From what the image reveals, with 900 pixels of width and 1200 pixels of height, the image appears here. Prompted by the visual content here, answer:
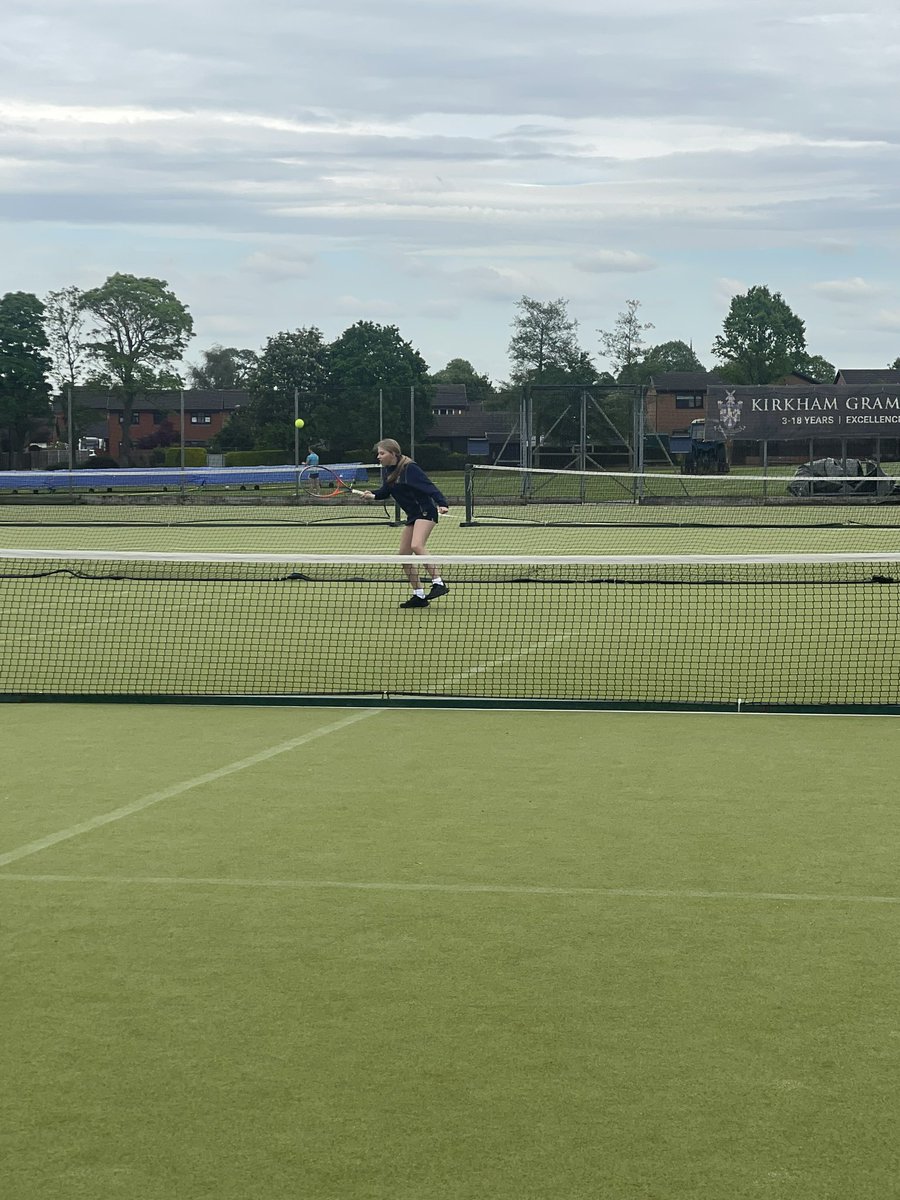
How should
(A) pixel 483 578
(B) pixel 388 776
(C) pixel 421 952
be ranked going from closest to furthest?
(C) pixel 421 952
(B) pixel 388 776
(A) pixel 483 578

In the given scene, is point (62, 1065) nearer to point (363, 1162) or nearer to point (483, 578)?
point (363, 1162)

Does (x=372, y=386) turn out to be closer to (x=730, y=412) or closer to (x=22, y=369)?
(x=22, y=369)

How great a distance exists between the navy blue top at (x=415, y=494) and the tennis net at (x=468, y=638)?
2.80 feet

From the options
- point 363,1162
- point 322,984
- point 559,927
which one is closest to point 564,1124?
point 363,1162

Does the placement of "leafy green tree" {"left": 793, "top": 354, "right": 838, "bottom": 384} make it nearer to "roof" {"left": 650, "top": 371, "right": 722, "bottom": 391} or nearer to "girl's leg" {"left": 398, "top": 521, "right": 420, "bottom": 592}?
"roof" {"left": 650, "top": 371, "right": 722, "bottom": 391}

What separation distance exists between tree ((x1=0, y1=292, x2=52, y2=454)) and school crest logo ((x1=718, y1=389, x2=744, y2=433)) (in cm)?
2558

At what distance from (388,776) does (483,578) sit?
1239cm

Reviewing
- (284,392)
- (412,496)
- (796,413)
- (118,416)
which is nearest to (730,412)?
(796,413)

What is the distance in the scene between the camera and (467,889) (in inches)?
221

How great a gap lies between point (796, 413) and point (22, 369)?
144 ft

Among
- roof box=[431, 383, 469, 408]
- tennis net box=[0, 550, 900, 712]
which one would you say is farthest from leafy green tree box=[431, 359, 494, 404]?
tennis net box=[0, 550, 900, 712]

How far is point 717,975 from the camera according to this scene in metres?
4.69

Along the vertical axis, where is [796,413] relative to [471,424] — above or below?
below

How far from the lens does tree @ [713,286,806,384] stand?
117250mm
